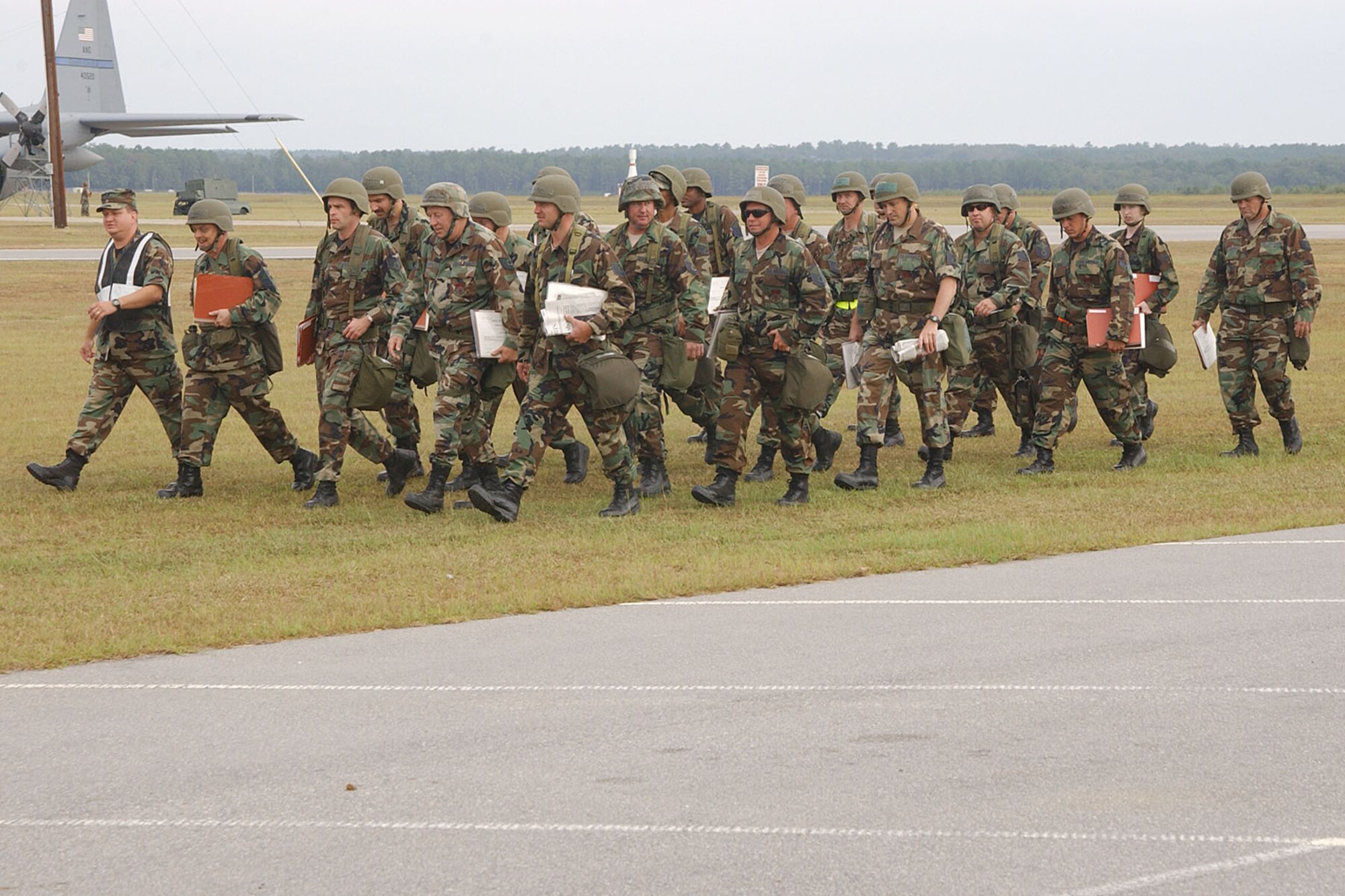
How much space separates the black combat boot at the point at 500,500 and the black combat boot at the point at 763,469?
2.29 meters

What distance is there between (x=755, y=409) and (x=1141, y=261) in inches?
155

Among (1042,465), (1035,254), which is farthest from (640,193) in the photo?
(1035,254)

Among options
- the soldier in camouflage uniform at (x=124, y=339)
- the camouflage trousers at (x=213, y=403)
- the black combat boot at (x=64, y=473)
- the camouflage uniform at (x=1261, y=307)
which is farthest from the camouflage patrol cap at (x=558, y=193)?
the camouflage uniform at (x=1261, y=307)

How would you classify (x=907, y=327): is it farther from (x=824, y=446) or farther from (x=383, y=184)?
(x=383, y=184)

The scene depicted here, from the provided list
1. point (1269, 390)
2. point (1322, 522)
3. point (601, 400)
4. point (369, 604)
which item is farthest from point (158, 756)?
point (1269, 390)

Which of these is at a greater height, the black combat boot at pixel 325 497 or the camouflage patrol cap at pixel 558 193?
the camouflage patrol cap at pixel 558 193

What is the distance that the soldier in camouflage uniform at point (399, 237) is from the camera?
38.3 feet

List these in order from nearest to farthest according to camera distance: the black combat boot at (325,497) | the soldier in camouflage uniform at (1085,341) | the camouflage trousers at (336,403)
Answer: the camouflage trousers at (336,403) < the black combat boot at (325,497) < the soldier in camouflage uniform at (1085,341)

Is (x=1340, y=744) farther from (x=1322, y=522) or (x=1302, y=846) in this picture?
(x=1322, y=522)

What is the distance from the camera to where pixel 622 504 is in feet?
35.1

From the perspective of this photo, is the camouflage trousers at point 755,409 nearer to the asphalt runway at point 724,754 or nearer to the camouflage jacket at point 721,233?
the camouflage jacket at point 721,233

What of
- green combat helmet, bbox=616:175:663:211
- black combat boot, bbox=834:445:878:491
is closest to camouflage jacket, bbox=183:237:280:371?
green combat helmet, bbox=616:175:663:211

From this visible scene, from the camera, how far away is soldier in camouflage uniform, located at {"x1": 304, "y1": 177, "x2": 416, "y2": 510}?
11.0 meters

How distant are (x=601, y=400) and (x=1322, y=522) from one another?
14.9 feet
